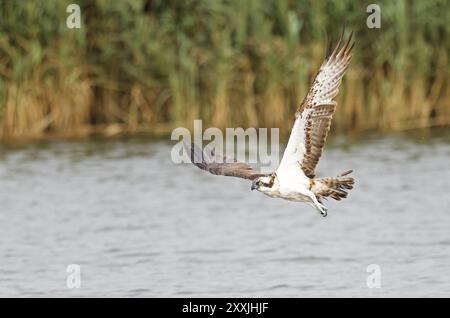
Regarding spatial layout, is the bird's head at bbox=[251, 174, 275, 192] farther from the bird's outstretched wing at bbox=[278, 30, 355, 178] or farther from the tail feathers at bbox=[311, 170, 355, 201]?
the tail feathers at bbox=[311, 170, 355, 201]

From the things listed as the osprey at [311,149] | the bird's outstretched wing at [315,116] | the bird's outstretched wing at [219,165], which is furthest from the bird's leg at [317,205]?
the bird's outstretched wing at [219,165]

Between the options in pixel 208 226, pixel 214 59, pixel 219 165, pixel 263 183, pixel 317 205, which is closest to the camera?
pixel 317 205

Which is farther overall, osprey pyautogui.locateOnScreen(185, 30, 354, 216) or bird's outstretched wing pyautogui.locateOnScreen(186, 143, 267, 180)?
bird's outstretched wing pyautogui.locateOnScreen(186, 143, 267, 180)

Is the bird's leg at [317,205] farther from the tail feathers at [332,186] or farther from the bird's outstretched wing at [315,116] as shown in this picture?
the bird's outstretched wing at [315,116]

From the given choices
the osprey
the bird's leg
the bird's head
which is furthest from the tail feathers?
the bird's head

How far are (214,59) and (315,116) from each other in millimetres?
8824

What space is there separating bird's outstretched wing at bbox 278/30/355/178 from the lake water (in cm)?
168

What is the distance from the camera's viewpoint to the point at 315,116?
10117 millimetres

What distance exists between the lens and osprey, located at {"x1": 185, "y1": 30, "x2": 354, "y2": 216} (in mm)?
10109

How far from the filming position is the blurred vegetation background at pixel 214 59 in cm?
1848

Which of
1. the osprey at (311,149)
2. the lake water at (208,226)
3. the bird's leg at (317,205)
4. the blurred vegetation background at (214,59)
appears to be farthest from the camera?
the blurred vegetation background at (214,59)

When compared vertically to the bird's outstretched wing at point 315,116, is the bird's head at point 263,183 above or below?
below

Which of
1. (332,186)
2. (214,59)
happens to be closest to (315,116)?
(332,186)

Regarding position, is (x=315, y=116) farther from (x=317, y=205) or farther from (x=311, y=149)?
(x=317, y=205)
